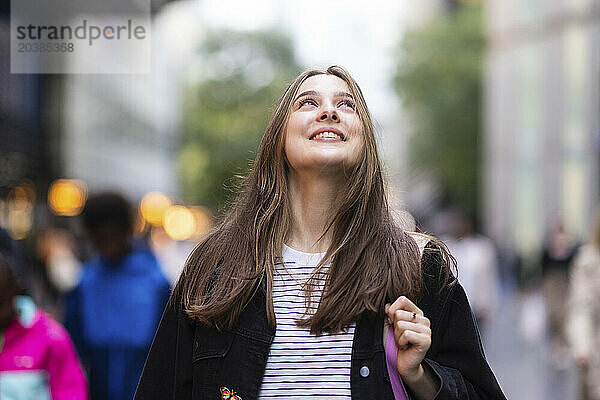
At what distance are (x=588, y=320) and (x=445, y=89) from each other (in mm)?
42260

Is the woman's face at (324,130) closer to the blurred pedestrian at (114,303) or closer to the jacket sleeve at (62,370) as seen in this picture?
the jacket sleeve at (62,370)

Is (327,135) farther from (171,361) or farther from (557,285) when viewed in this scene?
(557,285)

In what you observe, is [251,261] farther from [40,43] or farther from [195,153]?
[195,153]

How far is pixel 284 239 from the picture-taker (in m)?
3.05

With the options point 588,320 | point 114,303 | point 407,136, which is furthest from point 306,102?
point 407,136

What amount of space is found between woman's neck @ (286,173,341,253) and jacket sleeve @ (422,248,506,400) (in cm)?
32

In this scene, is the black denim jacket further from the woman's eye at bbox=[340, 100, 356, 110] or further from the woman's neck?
the woman's eye at bbox=[340, 100, 356, 110]

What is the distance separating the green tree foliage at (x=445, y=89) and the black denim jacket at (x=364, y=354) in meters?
45.4

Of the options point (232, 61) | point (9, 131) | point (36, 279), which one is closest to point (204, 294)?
point (36, 279)

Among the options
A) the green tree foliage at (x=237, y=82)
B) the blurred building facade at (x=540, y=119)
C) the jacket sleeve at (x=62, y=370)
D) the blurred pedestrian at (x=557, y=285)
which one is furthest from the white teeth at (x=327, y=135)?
the green tree foliage at (x=237, y=82)

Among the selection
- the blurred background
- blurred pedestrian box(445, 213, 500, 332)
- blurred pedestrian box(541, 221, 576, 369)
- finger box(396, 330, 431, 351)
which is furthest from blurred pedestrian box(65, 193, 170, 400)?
blurred pedestrian box(541, 221, 576, 369)

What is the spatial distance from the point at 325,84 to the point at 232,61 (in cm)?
5689

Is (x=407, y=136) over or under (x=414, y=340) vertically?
over

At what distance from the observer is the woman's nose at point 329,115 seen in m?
2.98
